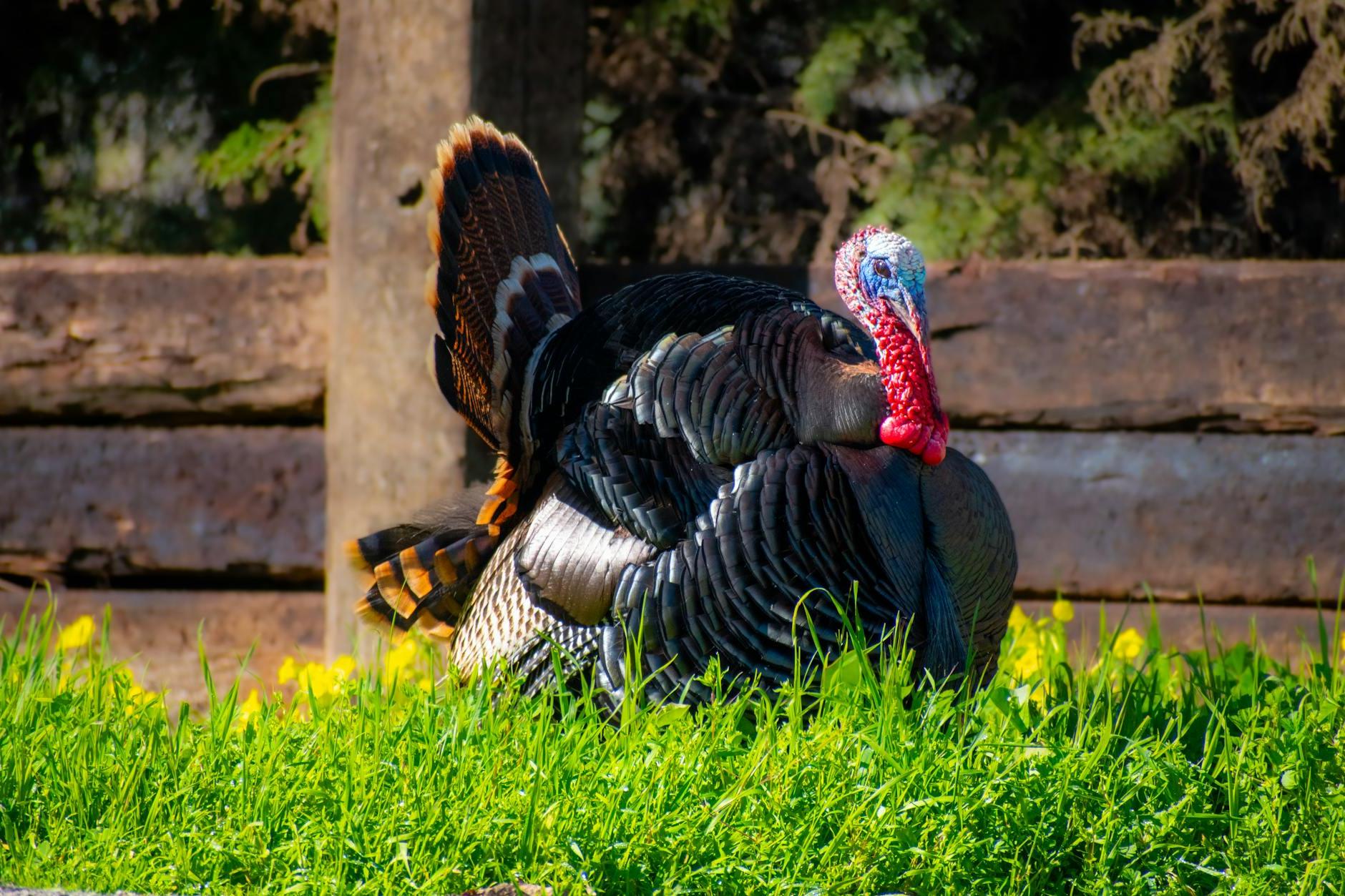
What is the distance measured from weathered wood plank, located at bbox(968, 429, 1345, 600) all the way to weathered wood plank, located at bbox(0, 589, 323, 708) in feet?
6.40

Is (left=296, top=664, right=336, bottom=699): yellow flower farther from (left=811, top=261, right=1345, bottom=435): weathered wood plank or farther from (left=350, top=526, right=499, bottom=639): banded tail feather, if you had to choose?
(left=811, top=261, right=1345, bottom=435): weathered wood plank

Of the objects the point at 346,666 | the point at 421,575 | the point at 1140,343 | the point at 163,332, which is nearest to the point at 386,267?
the point at 163,332

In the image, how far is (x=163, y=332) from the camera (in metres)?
3.92

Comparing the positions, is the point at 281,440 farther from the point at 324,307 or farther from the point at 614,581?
the point at 614,581

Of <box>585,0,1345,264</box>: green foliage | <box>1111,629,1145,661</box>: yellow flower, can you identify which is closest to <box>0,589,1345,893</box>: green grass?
<box>1111,629,1145,661</box>: yellow flower

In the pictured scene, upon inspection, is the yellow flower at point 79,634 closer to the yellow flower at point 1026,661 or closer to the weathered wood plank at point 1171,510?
the yellow flower at point 1026,661

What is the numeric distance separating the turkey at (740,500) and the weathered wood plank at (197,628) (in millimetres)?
1144

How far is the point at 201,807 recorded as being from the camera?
2.24 metres

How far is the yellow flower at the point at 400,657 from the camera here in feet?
10.3

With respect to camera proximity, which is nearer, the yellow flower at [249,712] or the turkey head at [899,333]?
the turkey head at [899,333]

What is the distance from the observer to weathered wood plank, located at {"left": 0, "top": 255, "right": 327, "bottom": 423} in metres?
3.89

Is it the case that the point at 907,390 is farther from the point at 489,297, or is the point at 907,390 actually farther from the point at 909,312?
the point at 489,297

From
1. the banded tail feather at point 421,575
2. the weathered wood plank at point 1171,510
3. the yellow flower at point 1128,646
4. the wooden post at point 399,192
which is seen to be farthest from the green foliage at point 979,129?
the banded tail feather at point 421,575

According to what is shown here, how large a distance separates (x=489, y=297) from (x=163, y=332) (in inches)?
50.7
